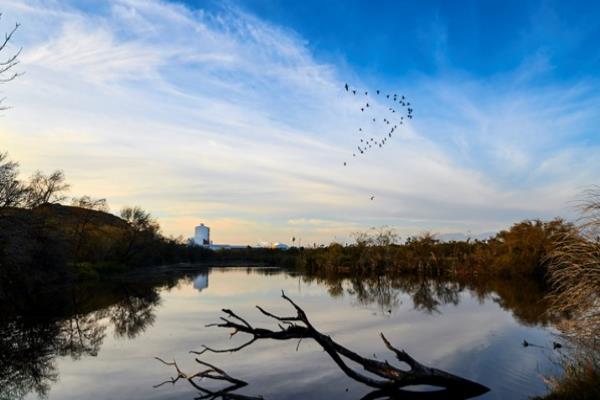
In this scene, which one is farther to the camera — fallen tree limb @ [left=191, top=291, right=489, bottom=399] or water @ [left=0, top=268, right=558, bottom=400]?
water @ [left=0, top=268, right=558, bottom=400]

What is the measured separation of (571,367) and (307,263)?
52.1 metres

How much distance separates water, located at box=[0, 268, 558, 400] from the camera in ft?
35.2

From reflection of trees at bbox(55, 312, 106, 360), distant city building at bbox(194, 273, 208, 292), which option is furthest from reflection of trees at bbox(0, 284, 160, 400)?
distant city building at bbox(194, 273, 208, 292)

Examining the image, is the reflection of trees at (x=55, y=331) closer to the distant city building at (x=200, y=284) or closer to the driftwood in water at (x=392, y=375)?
the distant city building at (x=200, y=284)

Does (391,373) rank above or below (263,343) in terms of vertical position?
above

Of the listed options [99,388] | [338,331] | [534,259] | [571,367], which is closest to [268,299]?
[338,331]

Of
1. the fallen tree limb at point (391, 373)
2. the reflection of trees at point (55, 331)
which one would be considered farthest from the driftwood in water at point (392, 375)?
the reflection of trees at point (55, 331)

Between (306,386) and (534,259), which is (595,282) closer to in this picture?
(306,386)

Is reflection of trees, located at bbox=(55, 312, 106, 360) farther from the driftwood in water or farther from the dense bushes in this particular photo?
the dense bushes

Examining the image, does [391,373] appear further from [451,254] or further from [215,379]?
[451,254]

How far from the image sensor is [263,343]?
1507 centimetres

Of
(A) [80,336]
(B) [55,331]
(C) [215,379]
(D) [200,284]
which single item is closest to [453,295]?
(D) [200,284]

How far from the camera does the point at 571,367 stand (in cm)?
952

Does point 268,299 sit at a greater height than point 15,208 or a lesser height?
lesser
